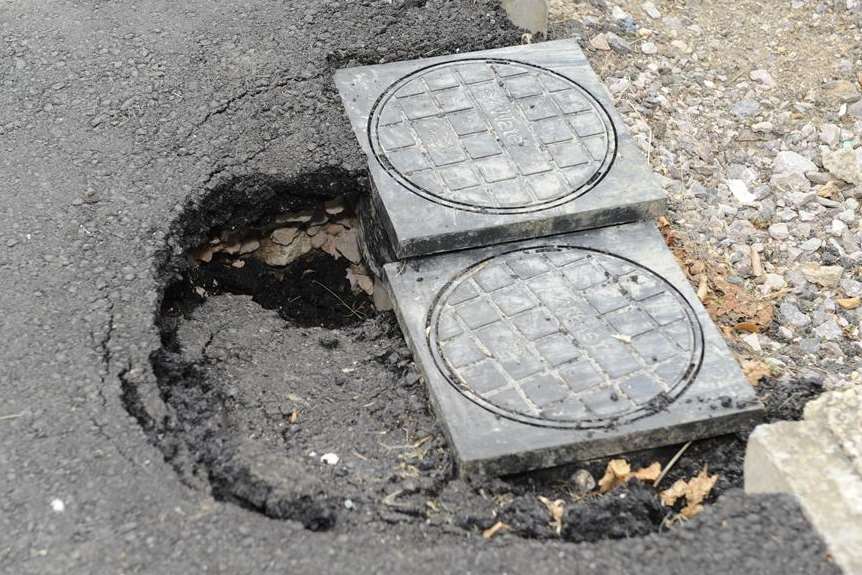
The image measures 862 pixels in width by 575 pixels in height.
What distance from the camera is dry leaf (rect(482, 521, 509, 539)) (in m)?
2.74

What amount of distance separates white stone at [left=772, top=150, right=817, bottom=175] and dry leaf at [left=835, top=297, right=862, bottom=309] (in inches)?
26.2

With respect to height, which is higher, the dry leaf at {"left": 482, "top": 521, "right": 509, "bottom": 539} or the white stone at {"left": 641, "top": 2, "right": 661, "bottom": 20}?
the white stone at {"left": 641, "top": 2, "right": 661, "bottom": 20}

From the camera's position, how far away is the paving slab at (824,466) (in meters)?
2.48

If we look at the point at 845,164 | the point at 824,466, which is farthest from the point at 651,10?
the point at 824,466

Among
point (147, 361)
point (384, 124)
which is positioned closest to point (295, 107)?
point (384, 124)

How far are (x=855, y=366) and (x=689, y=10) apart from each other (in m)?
2.14

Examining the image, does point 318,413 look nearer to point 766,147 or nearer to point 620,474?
point 620,474

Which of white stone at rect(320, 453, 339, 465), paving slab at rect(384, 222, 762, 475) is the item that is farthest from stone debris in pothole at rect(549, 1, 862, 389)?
white stone at rect(320, 453, 339, 465)

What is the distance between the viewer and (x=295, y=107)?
12.6 ft

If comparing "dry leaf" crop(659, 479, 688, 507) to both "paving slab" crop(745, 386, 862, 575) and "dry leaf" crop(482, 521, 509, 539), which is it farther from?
"dry leaf" crop(482, 521, 509, 539)

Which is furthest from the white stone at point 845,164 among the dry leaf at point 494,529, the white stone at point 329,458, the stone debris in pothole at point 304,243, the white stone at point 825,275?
the white stone at point 329,458

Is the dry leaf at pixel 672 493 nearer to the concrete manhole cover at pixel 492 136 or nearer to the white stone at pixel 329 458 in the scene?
the white stone at pixel 329 458

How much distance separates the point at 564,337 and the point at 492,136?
93 cm

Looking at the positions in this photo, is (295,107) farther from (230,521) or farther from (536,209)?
(230,521)
